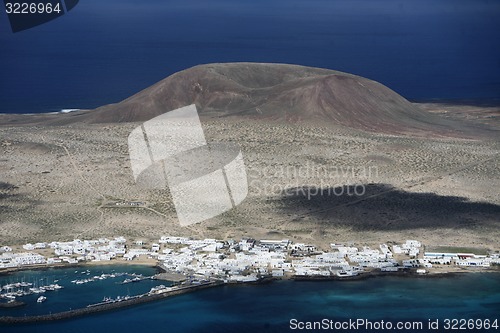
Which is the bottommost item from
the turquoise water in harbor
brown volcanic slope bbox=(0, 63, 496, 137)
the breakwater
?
the turquoise water in harbor

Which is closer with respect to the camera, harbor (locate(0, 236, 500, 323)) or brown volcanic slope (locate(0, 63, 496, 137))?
harbor (locate(0, 236, 500, 323))

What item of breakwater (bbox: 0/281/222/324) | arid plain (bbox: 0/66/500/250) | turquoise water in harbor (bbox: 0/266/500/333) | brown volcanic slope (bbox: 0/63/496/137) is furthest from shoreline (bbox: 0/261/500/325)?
brown volcanic slope (bbox: 0/63/496/137)

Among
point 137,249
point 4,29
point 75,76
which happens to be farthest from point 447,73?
point 137,249

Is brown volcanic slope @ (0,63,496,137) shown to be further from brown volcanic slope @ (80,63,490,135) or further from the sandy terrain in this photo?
the sandy terrain

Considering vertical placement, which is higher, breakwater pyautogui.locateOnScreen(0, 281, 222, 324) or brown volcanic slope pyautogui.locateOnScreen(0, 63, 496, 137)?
brown volcanic slope pyautogui.locateOnScreen(0, 63, 496, 137)

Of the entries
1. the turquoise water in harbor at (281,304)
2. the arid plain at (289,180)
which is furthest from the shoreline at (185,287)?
the arid plain at (289,180)

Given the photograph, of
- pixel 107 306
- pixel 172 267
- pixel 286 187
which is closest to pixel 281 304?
pixel 172 267

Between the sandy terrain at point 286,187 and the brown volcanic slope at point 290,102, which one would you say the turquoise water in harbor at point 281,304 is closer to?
the sandy terrain at point 286,187
